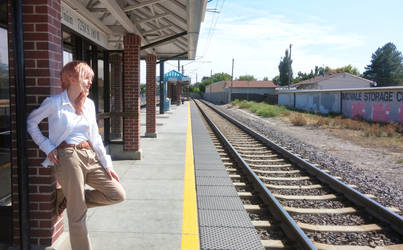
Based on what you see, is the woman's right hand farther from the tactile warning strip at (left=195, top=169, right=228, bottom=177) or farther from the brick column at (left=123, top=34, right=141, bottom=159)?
the brick column at (left=123, top=34, right=141, bottom=159)

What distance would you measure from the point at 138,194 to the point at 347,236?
3.05 metres

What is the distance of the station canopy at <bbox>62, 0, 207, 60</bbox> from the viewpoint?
5.66 metres

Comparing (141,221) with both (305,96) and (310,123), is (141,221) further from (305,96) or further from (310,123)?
(305,96)

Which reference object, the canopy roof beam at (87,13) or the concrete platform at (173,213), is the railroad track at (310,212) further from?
the canopy roof beam at (87,13)

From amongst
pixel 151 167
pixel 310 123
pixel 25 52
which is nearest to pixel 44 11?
pixel 25 52

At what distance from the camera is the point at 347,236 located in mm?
4188

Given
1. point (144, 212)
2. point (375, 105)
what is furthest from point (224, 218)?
point (375, 105)

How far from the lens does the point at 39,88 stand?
2.96m

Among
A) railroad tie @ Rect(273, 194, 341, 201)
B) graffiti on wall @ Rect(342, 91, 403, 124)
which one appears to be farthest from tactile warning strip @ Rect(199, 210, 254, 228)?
graffiti on wall @ Rect(342, 91, 403, 124)

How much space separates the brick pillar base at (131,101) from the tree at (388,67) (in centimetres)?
8004

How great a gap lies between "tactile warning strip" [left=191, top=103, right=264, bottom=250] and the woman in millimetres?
1393

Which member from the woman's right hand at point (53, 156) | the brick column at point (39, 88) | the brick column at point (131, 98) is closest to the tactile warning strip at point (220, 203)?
the brick column at point (39, 88)

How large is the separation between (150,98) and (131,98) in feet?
14.0

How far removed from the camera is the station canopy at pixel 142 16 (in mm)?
5664
